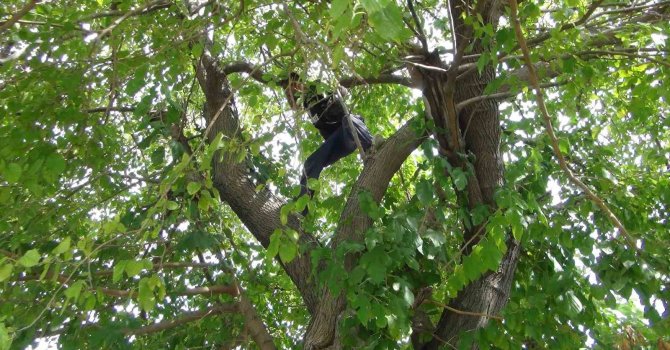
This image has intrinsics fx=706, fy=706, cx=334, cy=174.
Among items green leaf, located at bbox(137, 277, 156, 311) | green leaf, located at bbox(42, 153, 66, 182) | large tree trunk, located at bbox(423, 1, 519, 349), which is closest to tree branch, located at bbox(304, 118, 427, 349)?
large tree trunk, located at bbox(423, 1, 519, 349)

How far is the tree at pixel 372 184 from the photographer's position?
133 inches

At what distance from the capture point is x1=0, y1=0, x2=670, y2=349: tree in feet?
11.1

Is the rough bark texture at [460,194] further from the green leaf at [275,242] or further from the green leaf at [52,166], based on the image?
the green leaf at [275,242]

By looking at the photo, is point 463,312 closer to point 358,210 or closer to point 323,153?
point 358,210

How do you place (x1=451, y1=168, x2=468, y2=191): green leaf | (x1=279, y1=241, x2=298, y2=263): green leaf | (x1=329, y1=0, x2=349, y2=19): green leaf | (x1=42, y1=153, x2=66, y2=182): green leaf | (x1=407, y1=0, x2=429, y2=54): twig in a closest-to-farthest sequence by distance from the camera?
1. (x1=329, y1=0, x2=349, y2=19): green leaf
2. (x1=279, y1=241, x2=298, y2=263): green leaf
3. (x1=42, y1=153, x2=66, y2=182): green leaf
4. (x1=407, y1=0, x2=429, y2=54): twig
5. (x1=451, y1=168, x2=468, y2=191): green leaf

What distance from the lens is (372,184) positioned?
4352 millimetres

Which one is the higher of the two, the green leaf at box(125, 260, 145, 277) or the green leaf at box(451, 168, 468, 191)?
the green leaf at box(451, 168, 468, 191)

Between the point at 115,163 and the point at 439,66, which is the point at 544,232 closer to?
the point at 439,66

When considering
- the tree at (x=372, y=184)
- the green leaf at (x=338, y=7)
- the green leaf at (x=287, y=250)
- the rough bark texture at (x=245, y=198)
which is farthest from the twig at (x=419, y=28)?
the green leaf at (x=338, y=7)

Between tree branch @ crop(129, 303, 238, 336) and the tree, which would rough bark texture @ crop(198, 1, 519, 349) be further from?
tree branch @ crop(129, 303, 238, 336)

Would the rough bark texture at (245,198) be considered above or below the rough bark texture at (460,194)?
above

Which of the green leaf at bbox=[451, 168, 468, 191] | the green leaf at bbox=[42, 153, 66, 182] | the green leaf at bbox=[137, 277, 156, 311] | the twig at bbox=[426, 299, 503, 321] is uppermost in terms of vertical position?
the green leaf at bbox=[42, 153, 66, 182]

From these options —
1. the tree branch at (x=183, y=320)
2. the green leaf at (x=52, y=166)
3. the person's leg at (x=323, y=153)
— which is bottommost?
the tree branch at (x=183, y=320)

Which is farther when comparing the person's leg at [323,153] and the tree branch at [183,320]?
the person's leg at [323,153]
